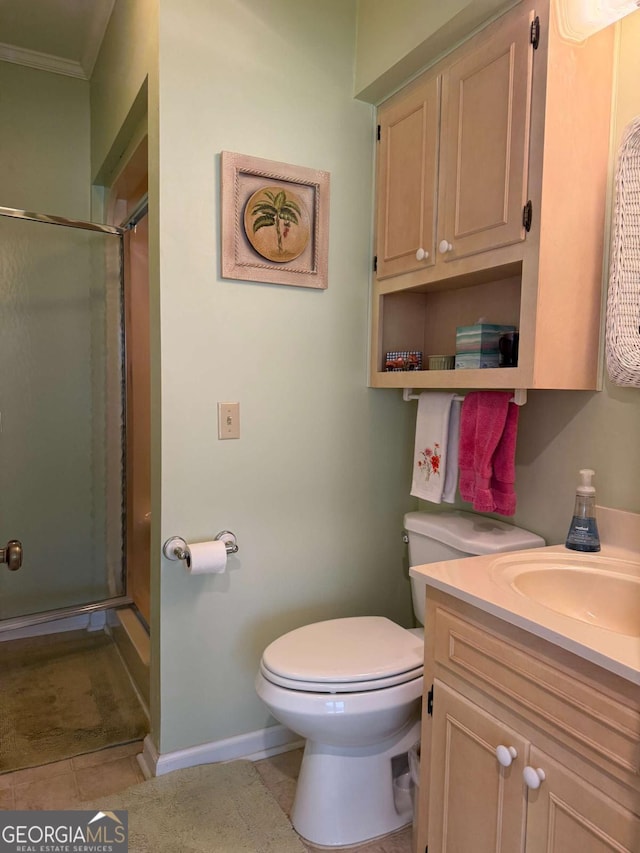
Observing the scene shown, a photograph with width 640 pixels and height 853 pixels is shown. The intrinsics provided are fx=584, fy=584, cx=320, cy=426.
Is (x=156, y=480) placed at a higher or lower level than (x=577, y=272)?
lower

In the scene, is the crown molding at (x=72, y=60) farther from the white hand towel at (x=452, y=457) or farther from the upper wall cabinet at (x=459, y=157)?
the white hand towel at (x=452, y=457)

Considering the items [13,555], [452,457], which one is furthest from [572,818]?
[13,555]

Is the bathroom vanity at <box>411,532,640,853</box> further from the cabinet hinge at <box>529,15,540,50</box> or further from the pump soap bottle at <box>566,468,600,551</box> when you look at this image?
the cabinet hinge at <box>529,15,540,50</box>

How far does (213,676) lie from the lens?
6.23ft

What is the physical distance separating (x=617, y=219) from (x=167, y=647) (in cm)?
174

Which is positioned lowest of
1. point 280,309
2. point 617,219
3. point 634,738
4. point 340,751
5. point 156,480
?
point 340,751

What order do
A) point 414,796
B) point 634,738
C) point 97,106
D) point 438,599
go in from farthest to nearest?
1. point 97,106
2. point 414,796
3. point 438,599
4. point 634,738

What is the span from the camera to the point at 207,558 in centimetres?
173

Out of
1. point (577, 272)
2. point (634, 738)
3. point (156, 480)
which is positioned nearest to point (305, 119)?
point (577, 272)

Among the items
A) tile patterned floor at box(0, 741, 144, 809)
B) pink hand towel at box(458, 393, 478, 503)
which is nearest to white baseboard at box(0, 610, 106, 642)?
tile patterned floor at box(0, 741, 144, 809)

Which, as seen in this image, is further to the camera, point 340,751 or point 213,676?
point 213,676

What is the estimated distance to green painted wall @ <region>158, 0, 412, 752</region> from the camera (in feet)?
5.77

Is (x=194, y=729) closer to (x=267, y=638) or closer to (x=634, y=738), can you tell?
(x=267, y=638)

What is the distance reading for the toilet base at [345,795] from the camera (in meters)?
1.61
